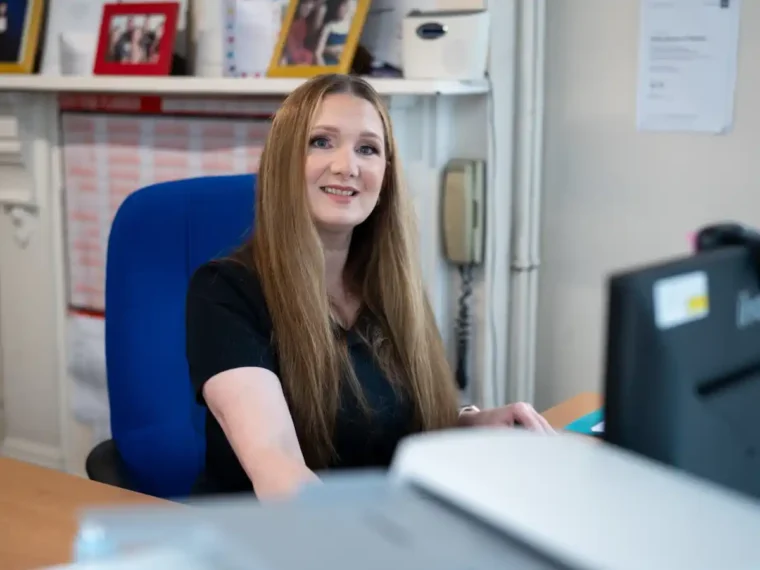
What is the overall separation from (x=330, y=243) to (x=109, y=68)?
1335mm

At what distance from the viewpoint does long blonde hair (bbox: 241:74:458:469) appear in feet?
4.76

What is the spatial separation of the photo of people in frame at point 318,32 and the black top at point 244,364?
3.00 feet

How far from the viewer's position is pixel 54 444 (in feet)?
10.2

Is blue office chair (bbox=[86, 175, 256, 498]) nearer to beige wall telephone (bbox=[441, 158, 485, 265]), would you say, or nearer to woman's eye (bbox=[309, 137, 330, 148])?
woman's eye (bbox=[309, 137, 330, 148])

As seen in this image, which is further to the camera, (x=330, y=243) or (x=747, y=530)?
(x=330, y=243)

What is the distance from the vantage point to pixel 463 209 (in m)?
2.24

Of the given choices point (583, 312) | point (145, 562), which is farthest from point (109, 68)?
point (145, 562)

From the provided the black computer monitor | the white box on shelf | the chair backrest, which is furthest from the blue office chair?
the black computer monitor

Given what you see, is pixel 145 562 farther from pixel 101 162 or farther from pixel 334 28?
pixel 101 162

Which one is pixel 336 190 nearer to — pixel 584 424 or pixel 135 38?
pixel 584 424

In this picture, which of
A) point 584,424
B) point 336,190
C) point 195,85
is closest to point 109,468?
point 336,190

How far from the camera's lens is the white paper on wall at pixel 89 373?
2.91 meters

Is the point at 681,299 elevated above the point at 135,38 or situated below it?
below

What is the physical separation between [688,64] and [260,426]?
138cm
